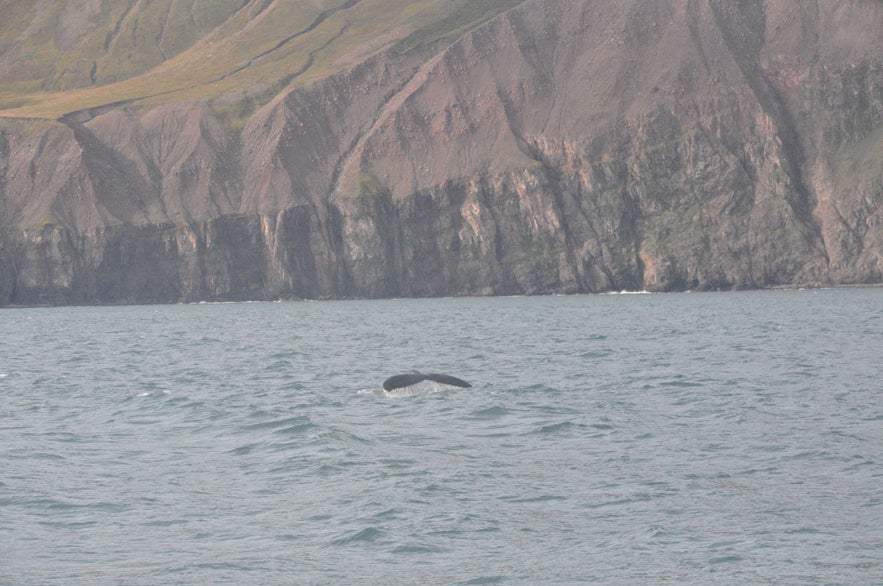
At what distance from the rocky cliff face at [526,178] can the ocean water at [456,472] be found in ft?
307

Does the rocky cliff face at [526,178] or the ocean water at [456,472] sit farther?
the rocky cliff face at [526,178]

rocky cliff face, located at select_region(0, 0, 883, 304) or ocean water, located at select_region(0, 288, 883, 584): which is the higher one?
rocky cliff face, located at select_region(0, 0, 883, 304)

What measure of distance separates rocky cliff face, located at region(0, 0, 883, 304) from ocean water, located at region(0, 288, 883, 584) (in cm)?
9362

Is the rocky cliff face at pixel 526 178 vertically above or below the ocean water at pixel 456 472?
above

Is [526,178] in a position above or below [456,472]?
above

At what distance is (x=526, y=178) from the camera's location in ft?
470

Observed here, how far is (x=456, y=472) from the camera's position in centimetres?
2220

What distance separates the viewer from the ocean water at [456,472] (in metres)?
16.6

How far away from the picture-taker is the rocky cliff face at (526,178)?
13838 cm

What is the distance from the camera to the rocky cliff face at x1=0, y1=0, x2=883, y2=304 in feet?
454

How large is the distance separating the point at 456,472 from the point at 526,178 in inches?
4828

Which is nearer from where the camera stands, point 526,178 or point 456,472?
point 456,472

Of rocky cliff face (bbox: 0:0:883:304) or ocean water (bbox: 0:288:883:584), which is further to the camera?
rocky cliff face (bbox: 0:0:883:304)

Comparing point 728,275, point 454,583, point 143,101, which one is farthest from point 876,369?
point 143,101
